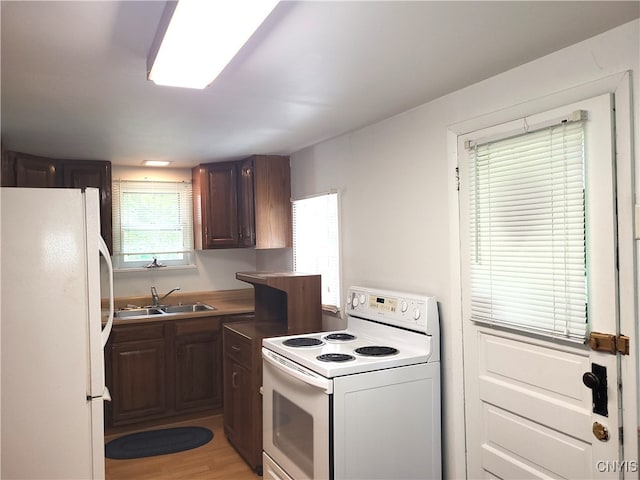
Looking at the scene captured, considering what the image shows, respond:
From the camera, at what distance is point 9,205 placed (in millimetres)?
1889

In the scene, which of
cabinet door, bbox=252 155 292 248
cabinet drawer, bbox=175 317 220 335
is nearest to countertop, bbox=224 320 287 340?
cabinet drawer, bbox=175 317 220 335

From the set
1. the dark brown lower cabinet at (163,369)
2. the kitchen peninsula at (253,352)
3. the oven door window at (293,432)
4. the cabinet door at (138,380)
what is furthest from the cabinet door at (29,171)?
the oven door window at (293,432)

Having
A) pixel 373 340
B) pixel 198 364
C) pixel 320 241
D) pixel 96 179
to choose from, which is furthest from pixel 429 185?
pixel 96 179

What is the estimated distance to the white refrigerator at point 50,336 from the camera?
6.23ft

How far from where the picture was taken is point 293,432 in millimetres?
2441

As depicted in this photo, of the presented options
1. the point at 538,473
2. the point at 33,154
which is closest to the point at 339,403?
the point at 538,473

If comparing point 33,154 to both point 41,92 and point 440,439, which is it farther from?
point 440,439

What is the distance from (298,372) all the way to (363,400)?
332 mm

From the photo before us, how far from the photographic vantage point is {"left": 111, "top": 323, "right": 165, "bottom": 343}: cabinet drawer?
12.2 feet

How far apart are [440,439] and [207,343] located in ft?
7.43

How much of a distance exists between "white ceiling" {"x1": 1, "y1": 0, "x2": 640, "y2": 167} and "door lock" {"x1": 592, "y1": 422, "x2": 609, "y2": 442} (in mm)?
1390

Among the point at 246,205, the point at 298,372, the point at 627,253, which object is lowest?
the point at 298,372

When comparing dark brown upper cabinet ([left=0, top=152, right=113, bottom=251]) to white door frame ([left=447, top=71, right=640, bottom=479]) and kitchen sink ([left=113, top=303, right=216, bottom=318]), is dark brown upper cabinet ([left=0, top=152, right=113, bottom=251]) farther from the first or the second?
white door frame ([left=447, top=71, right=640, bottom=479])

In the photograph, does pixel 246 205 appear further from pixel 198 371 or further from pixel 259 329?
pixel 198 371
